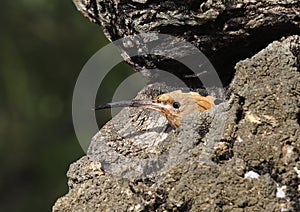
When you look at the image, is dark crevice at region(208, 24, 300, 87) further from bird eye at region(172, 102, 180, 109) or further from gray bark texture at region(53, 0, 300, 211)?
bird eye at region(172, 102, 180, 109)

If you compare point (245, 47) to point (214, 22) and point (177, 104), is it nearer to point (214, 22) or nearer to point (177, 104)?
point (214, 22)

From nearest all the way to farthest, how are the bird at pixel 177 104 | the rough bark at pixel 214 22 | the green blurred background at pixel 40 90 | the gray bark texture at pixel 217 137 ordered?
the gray bark texture at pixel 217 137 < the rough bark at pixel 214 22 < the bird at pixel 177 104 < the green blurred background at pixel 40 90

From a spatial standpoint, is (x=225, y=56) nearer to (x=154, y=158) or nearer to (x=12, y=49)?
(x=154, y=158)

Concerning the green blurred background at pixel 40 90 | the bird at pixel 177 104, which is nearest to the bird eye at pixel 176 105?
the bird at pixel 177 104

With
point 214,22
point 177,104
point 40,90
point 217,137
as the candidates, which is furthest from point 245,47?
point 40,90

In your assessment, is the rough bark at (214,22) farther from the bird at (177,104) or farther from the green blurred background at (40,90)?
the green blurred background at (40,90)

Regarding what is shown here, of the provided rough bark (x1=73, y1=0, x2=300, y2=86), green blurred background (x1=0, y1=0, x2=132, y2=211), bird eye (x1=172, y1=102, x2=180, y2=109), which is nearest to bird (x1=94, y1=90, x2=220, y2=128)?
bird eye (x1=172, y1=102, x2=180, y2=109)
